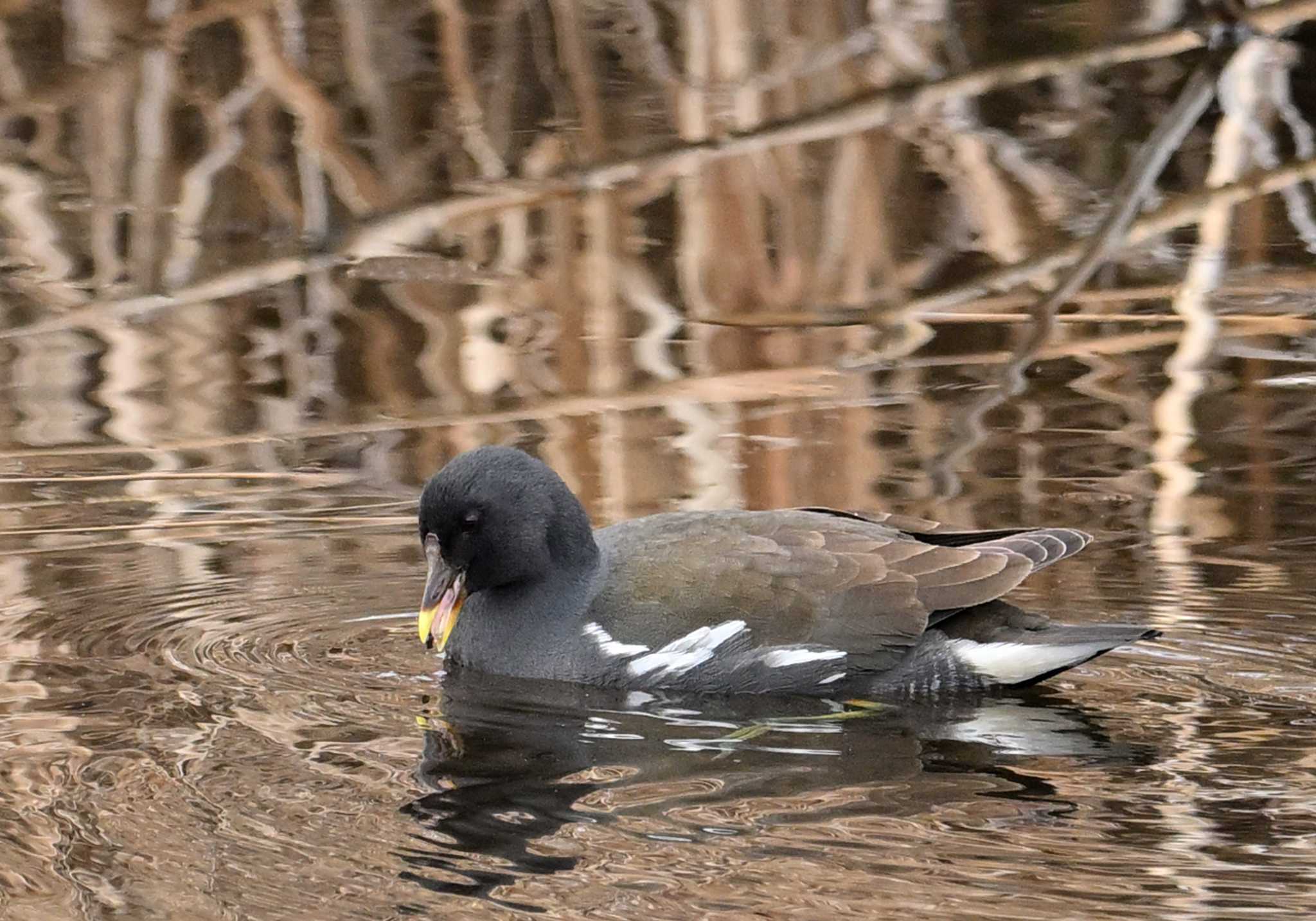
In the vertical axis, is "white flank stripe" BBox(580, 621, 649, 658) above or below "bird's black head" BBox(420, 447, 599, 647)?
below

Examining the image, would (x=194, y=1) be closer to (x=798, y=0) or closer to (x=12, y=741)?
(x=798, y=0)

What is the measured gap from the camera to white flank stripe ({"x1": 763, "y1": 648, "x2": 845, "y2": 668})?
459cm

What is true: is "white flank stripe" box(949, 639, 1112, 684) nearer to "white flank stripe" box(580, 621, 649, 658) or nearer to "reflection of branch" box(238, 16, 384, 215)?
"white flank stripe" box(580, 621, 649, 658)

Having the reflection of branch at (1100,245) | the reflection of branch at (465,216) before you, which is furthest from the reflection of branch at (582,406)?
the reflection of branch at (465,216)

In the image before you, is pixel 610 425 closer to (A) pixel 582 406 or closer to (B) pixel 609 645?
(A) pixel 582 406

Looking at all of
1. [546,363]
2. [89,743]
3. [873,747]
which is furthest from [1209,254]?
[89,743]

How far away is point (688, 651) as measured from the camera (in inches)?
181

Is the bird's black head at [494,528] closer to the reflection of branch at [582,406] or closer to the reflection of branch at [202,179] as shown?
the reflection of branch at [582,406]

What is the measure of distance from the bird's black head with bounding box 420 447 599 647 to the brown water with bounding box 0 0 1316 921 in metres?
0.24

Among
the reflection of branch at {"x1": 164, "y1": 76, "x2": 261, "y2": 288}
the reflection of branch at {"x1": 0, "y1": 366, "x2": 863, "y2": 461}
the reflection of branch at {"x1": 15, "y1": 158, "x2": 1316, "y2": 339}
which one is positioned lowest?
the reflection of branch at {"x1": 0, "y1": 366, "x2": 863, "y2": 461}

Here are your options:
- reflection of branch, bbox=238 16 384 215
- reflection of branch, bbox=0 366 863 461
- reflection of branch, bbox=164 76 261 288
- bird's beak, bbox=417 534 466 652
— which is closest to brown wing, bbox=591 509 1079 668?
bird's beak, bbox=417 534 466 652

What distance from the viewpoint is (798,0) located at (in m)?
11.2

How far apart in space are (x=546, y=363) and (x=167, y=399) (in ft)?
3.85

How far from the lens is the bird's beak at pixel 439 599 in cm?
463
